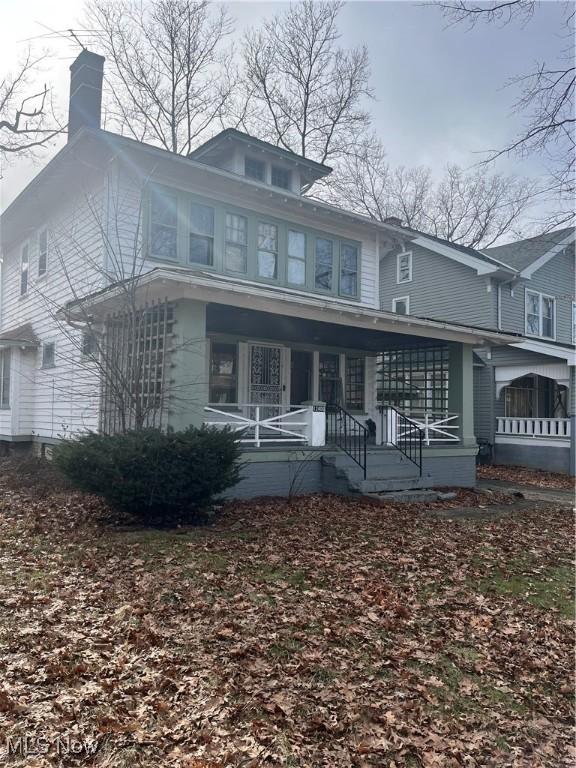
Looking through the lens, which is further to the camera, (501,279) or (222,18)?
(222,18)

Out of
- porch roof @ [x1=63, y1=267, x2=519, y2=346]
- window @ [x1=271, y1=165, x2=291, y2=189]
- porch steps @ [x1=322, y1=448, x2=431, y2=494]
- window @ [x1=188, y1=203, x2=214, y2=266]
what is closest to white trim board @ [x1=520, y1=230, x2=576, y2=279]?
porch roof @ [x1=63, y1=267, x2=519, y2=346]

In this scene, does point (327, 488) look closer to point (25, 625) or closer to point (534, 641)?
point (534, 641)

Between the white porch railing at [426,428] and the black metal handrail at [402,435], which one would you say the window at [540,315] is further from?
the black metal handrail at [402,435]

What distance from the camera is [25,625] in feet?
14.1

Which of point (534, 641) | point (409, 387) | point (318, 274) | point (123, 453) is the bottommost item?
point (534, 641)

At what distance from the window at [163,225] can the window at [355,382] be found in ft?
19.4

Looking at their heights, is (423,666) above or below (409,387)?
below

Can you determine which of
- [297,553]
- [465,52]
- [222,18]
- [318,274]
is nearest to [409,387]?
[318,274]

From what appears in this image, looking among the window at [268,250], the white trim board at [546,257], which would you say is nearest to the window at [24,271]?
the window at [268,250]

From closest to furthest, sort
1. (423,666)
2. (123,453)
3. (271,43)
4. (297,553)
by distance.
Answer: (423,666)
(297,553)
(123,453)
(271,43)

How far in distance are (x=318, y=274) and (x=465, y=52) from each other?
19.6 ft

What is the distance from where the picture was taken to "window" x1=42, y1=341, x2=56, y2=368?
13.3 metres

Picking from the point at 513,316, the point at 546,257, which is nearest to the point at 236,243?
the point at 513,316

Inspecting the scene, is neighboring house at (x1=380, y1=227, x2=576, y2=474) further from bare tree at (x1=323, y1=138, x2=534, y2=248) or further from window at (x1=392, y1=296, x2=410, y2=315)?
bare tree at (x1=323, y1=138, x2=534, y2=248)
